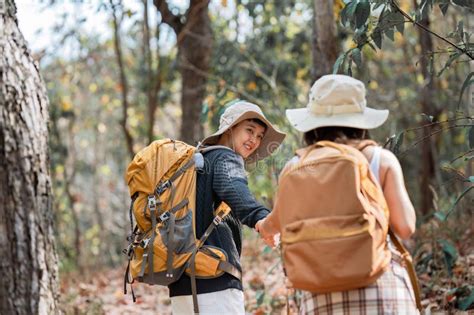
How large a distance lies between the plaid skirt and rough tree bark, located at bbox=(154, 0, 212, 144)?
7845 millimetres

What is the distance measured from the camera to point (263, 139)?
433 cm

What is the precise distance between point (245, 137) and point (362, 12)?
45.2 inches

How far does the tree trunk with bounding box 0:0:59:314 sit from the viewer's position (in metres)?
3.88

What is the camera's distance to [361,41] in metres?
5.06

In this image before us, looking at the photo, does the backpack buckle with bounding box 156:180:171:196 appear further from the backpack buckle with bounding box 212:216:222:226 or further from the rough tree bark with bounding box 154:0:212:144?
the rough tree bark with bounding box 154:0:212:144

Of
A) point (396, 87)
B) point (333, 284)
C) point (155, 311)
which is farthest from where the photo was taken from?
point (396, 87)

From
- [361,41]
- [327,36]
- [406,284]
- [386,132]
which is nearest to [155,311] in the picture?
[327,36]

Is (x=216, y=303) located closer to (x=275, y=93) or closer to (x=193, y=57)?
(x=275, y=93)

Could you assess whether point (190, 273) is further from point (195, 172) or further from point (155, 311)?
point (155, 311)

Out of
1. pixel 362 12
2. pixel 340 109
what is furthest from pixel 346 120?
pixel 362 12

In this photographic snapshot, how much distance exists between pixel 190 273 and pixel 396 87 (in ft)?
42.5

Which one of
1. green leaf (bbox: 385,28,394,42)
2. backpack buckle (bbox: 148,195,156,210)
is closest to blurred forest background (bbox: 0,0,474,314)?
green leaf (bbox: 385,28,394,42)

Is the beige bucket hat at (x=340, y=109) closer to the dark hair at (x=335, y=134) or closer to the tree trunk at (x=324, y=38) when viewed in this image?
the dark hair at (x=335, y=134)

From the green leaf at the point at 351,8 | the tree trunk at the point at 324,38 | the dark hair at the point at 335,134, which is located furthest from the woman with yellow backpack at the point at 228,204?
the tree trunk at the point at 324,38
